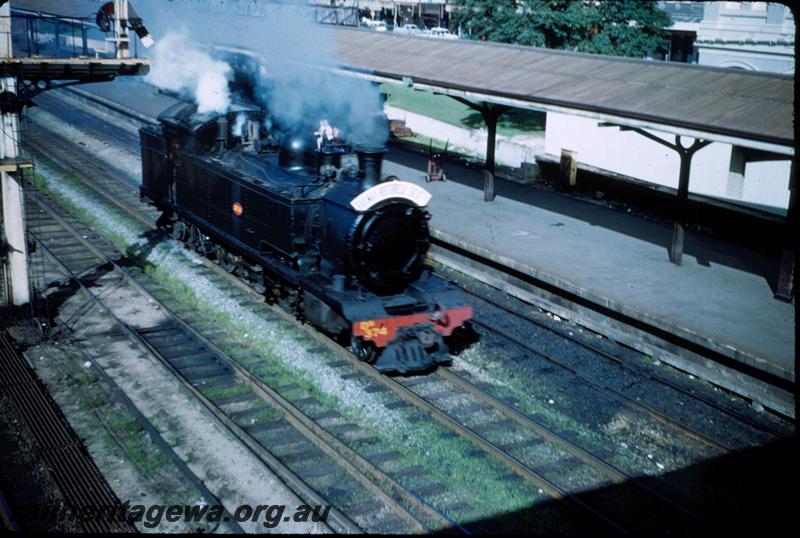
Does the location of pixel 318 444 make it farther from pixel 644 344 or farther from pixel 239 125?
pixel 239 125

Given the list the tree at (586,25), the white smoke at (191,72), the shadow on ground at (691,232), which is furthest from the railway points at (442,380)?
the tree at (586,25)

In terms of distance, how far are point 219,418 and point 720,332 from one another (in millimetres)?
7058

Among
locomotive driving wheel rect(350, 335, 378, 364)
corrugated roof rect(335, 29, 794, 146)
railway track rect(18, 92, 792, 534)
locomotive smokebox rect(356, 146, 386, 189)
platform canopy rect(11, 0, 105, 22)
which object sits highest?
platform canopy rect(11, 0, 105, 22)

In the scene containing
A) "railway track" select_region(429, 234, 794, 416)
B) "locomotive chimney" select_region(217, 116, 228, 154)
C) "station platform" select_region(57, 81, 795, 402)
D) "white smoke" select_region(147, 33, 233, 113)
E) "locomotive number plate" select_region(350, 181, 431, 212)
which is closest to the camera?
"locomotive number plate" select_region(350, 181, 431, 212)

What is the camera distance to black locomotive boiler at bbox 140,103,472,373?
9820 mm

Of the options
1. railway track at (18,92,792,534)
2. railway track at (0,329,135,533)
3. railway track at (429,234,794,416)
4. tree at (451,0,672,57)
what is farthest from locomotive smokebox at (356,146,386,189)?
tree at (451,0,672,57)

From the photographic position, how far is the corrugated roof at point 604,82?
39.5 feet

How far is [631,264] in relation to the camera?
13961 millimetres

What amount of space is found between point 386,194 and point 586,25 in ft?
69.1

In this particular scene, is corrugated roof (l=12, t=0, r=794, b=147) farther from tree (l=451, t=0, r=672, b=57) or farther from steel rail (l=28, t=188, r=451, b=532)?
tree (l=451, t=0, r=672, b=57)

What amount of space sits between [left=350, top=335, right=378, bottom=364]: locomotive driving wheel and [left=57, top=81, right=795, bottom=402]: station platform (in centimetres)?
420

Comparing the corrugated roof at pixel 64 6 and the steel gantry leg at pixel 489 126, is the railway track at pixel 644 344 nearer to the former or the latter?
the steel gantry leg at pixel 489 126

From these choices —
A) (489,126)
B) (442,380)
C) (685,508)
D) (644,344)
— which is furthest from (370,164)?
(489,126)

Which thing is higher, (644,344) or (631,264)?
(631,264)
